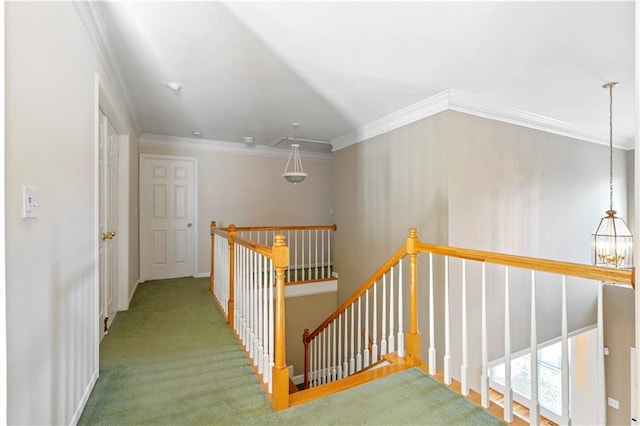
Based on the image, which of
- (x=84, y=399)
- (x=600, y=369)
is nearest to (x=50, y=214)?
(x=84, y=399)

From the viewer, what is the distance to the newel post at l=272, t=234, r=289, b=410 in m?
1.75

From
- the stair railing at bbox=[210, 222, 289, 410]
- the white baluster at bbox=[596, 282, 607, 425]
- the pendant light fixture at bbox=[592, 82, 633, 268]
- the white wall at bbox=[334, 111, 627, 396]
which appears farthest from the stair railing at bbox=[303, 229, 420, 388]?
the pendant light fixture at bbox=[592, 82, 633, 268]

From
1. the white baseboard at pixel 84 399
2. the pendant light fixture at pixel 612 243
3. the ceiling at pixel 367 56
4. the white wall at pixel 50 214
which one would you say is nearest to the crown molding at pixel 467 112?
the ceiling at pixel 367 56

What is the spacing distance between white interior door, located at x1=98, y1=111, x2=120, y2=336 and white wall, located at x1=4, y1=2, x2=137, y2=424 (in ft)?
2.01

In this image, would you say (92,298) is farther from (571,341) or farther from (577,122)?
(571,341)

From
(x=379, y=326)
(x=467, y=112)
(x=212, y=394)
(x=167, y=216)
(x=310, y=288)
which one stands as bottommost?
(x=379, y=326)

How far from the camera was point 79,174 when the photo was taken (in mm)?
1700

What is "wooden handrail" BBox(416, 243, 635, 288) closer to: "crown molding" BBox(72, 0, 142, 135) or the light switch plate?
the light switch plate

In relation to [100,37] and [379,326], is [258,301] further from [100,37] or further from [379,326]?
[379,326]

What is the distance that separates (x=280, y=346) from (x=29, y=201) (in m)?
1.38

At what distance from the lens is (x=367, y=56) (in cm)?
238

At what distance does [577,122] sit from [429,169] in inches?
86.9

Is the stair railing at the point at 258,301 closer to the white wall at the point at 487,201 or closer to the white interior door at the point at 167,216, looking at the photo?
the white interior door at the point at 167,216

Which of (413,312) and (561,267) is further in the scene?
(413,312)
